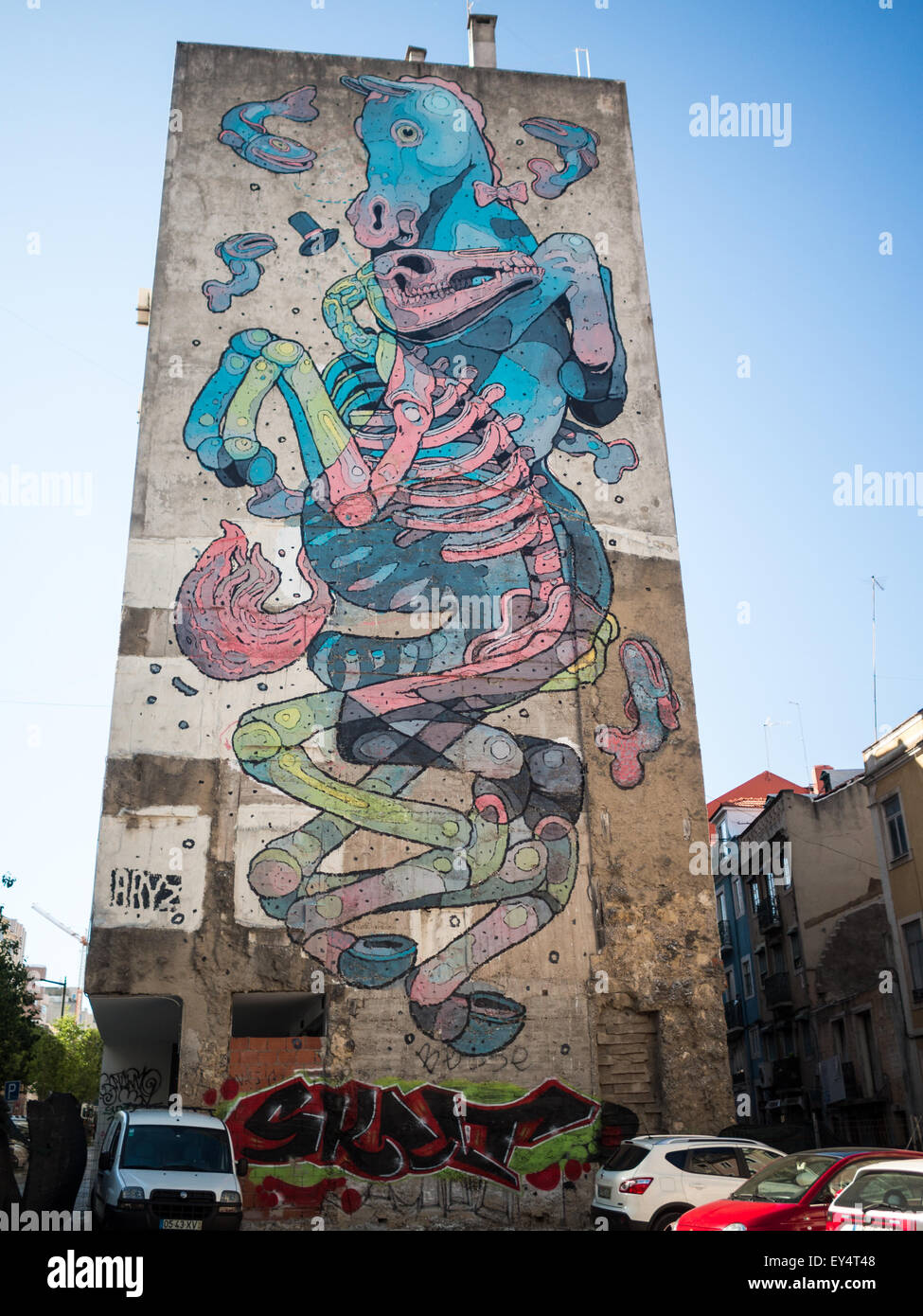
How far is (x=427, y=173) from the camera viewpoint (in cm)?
2398

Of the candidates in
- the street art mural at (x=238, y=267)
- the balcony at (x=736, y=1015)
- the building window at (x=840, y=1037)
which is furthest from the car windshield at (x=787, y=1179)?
the balcony at (x=736, y=1015)

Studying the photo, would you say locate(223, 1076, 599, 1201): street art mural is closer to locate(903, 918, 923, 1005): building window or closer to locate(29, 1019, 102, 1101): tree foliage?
locate(903, 918, 923, 1005): building window

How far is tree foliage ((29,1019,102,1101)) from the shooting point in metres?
62.4

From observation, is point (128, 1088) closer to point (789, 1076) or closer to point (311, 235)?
point (311, 235)

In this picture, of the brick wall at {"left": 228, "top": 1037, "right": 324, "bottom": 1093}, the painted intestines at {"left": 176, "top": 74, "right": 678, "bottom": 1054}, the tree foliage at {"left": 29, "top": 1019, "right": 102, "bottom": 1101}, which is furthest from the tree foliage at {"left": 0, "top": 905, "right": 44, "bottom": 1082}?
the tree foliage at {"left": 29, "top": 1019, "right": 102, "bottom": 1101}

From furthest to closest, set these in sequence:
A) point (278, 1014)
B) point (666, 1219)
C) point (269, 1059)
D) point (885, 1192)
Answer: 1. point (278, 1014)
2. point (269, 1059)
3. point (666, 1219)
4. point (885, 1192)

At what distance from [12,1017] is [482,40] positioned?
30437 millimetres

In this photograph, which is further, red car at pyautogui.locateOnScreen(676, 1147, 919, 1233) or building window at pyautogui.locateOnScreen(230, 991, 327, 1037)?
building window at pyautogui.locateOnScreen(230, 991, 327, 1037)

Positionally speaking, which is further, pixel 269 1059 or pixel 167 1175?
pixel 269 1059

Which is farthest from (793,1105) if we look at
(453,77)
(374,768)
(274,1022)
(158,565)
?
(453,77)

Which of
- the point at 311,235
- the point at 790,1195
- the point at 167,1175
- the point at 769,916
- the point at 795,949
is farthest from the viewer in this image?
the point at 769,916

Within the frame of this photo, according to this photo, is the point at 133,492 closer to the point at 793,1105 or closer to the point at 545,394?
the point at 545,394

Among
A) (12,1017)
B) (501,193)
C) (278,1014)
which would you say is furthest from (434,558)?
(12,1017)

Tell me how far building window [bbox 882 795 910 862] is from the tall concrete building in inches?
379
